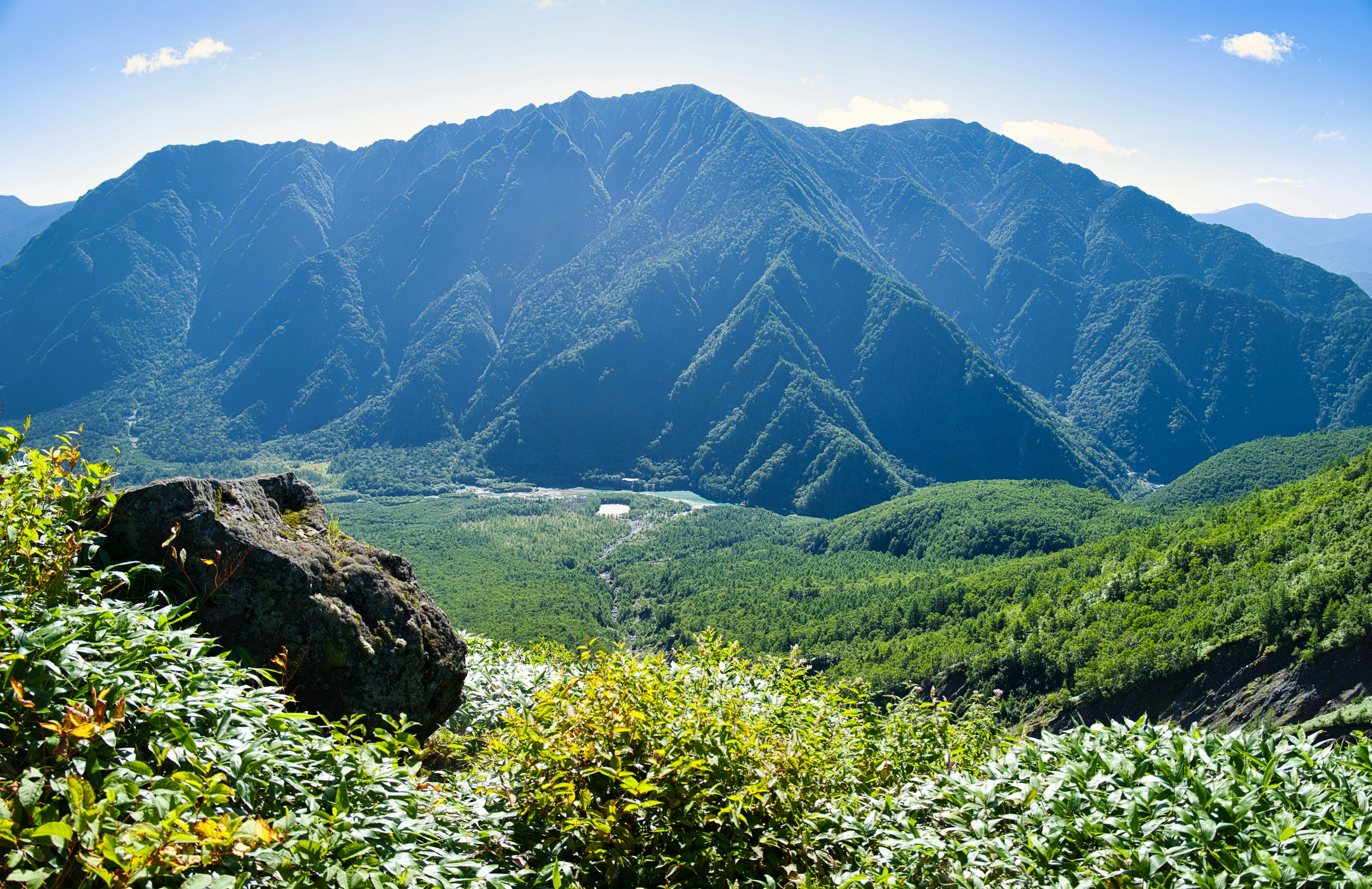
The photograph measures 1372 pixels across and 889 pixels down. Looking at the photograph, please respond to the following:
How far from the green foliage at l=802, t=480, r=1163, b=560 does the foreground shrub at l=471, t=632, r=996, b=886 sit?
64.6 m

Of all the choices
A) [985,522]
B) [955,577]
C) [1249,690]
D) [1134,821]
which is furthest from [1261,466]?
[1134,821]

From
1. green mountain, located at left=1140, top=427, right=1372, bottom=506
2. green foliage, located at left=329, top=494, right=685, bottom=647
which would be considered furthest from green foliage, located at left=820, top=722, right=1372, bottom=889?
green mountain, located at left=1140, top=427, right=1372, bottom=506

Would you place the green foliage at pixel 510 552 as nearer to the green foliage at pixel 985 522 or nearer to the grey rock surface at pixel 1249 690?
the grey rock surface at pixel 1249 690

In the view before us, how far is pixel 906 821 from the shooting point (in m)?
4.96

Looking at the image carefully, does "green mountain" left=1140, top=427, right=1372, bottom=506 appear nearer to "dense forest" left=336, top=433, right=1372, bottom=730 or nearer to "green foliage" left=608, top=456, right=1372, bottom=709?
"dense forest" left=336, top=433, right=1372, bottom=730

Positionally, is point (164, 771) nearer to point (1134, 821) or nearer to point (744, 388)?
point (1134, 821)

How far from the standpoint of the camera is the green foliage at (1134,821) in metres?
4.23

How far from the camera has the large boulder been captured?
645 cm

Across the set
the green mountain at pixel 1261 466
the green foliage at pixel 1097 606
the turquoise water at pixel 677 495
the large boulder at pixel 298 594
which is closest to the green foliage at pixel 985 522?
the green foliage at pixel 1097 606

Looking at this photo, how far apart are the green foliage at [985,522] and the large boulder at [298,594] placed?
209ft

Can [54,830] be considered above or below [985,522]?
above

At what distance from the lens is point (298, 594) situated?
721cm

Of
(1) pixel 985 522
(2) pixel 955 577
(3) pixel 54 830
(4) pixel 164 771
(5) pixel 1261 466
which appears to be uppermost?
(3) pixel 54 830

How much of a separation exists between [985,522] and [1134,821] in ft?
247
